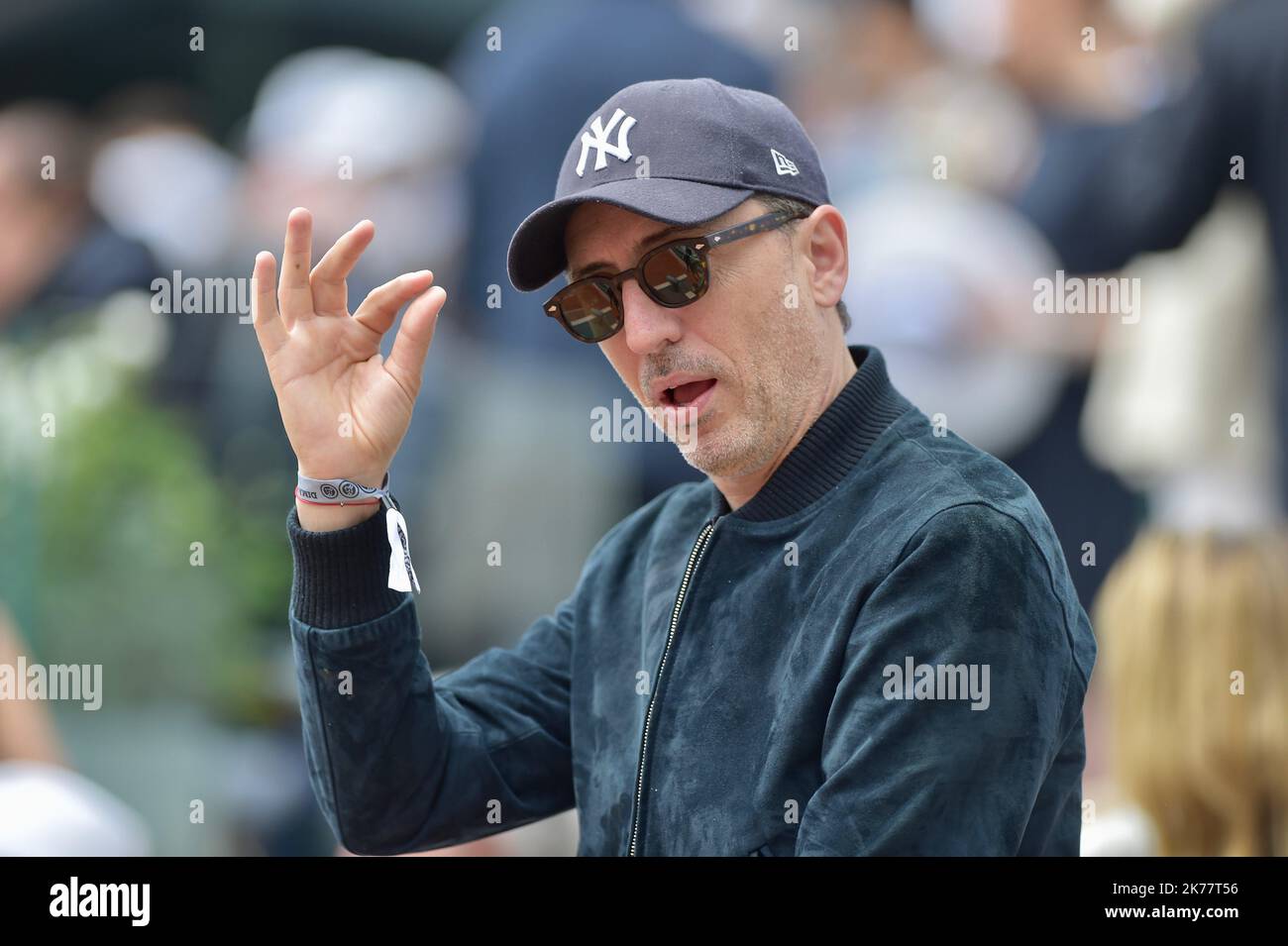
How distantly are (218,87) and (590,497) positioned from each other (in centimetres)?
199

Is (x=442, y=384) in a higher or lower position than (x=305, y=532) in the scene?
higher

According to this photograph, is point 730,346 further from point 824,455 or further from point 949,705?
point 949,705

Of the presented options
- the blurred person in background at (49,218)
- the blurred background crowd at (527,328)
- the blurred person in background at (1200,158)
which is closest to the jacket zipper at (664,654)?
the blurred background crowd at (527,328)

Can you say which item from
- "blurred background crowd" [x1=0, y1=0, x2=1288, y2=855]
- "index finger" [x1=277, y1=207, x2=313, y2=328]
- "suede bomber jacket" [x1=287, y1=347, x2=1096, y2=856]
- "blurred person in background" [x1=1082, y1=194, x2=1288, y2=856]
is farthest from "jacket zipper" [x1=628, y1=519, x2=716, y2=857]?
"blurred background crowd" [x1=0, y1=0, x2=1288, y2=855]

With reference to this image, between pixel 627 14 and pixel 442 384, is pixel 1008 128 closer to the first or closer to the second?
pixel 627 14

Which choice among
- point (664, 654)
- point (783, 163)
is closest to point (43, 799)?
point (664, 654)

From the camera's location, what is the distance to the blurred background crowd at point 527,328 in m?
3.98

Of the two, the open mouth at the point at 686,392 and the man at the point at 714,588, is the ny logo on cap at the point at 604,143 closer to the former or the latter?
the man at the point at 714,588

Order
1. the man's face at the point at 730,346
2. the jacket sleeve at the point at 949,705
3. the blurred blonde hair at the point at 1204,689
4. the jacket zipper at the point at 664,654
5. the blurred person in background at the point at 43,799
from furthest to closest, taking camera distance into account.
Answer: the blurred blonde hair at the point at 1204,689
the blurred person in background at the point at 43,799
the man's face at the point at 730,346
the jacket zipper at the point at 664,654
the jacket sleeve at the point at 949,705

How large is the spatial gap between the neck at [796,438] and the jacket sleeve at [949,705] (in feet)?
1.08

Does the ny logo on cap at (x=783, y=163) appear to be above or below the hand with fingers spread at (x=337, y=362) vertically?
above
